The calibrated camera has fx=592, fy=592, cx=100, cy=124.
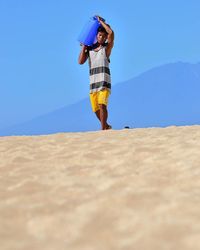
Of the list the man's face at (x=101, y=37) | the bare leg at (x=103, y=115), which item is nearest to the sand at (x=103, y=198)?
the bare leg at (x=103, y=115)

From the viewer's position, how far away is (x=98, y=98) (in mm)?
8898

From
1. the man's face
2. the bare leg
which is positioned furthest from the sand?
the man's face

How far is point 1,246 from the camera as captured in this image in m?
3.08

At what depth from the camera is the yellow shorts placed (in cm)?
884

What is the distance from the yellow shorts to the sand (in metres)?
A: 2.84

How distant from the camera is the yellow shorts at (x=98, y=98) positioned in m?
8.84

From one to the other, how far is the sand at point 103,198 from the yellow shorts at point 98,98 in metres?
2.84

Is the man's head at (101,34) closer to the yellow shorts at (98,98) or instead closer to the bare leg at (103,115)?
the yellow shorts at (98,98)

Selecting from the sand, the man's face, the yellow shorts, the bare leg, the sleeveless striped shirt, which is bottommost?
the sand

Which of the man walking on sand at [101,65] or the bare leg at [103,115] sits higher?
the man walking on sand at [101,65]

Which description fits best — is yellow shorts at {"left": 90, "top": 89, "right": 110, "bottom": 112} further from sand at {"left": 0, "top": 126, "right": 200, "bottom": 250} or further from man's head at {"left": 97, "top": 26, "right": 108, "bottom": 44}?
sand at {"left": 0, "top": 126, "right": 200, "bottom": 250}

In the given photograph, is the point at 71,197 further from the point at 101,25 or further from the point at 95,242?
the point at 101,25

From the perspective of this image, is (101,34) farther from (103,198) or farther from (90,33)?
(103,198)

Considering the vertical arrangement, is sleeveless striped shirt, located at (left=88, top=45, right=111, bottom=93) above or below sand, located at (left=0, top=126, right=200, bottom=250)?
above
